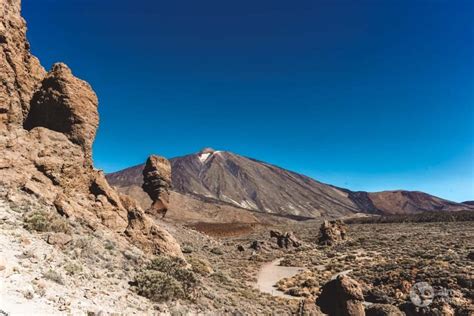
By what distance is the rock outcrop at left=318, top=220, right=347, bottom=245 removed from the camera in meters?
42.8

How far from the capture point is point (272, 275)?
25719mm

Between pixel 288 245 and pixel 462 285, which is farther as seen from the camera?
pixel 288 245

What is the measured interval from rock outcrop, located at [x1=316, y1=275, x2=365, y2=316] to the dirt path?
185 inches

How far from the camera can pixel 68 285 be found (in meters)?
7.68

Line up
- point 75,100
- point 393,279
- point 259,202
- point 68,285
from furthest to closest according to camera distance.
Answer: point 259,202 → point 393,279 → point 75,100 → point 68,285

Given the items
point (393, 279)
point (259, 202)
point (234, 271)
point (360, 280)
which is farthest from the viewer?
point (259, 202)

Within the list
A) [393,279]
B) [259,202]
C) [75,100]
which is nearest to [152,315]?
[75,100]

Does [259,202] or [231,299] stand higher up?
[259,202]

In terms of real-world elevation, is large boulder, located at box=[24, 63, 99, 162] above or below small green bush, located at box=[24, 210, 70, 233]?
above

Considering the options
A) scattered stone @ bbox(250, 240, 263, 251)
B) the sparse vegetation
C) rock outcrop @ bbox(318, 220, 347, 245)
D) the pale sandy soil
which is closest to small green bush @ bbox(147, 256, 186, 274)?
the sparse vegetation

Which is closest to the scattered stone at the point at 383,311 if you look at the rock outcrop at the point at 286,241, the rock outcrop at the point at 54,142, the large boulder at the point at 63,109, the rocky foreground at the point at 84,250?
the rocky foreground at the point at 84,250

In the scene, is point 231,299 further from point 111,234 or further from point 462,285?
point 462,285

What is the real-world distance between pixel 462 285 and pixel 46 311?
63.2 feet

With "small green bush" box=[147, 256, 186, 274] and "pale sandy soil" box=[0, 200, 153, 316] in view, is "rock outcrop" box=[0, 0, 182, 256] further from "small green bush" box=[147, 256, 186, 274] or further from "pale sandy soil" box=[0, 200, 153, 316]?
"small green bush" box=[147, 256, 186, 274]
